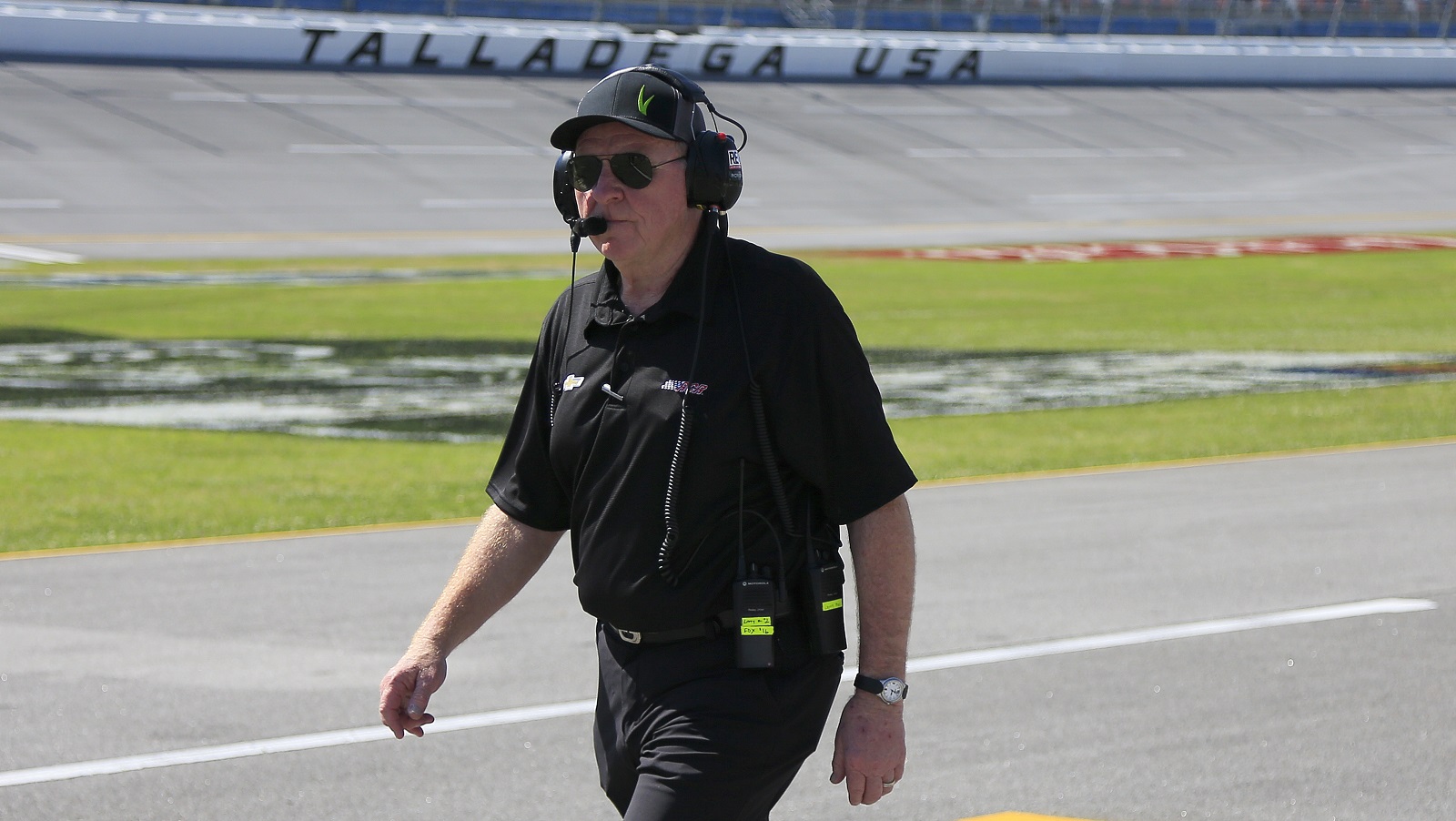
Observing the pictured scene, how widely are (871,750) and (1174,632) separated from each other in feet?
15.7

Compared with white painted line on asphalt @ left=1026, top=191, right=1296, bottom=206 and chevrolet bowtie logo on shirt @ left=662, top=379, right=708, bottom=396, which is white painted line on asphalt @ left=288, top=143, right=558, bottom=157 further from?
chevrolet bowtie logo on shirt @ left=662, top=379, right=708, bottom=396

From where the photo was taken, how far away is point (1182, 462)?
42.4 feet

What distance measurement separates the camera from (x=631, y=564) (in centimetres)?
327

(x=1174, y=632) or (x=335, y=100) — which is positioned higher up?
(x=1174, y=632)

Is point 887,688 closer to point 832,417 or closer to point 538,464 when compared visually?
point 832,417

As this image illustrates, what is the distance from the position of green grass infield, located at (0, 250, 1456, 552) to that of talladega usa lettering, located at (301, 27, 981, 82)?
21.5 meters

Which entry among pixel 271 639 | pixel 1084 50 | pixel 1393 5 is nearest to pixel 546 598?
pixel 271 639

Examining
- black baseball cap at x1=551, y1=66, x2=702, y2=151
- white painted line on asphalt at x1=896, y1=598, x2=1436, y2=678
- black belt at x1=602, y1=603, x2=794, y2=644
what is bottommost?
white painted line on asphalt at x1=896, y1=598, x2=1436, y2=678

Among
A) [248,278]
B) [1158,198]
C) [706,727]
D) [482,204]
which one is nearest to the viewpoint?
[706,727]

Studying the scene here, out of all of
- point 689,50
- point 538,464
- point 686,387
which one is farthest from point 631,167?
point 689,50

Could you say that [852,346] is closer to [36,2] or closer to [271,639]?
[271,639]

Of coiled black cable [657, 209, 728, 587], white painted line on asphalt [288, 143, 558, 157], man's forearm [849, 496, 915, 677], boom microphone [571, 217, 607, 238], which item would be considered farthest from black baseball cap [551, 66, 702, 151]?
white painted line on asphalt [288, 143, 558, 157]

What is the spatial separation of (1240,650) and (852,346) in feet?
15.3

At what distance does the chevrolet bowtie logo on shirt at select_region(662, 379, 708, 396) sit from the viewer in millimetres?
3240
